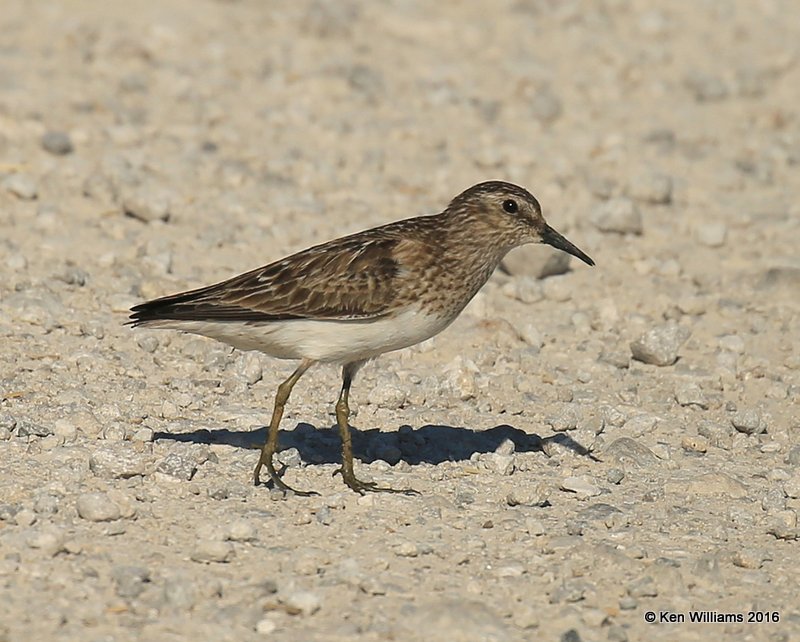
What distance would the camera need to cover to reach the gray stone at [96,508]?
26.2 feet

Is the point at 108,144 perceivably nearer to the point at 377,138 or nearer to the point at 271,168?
the point at 271,168

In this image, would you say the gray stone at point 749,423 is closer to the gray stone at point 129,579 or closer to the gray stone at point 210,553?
the gray stone at point 210,553

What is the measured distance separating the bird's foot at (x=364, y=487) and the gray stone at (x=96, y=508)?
151 cm

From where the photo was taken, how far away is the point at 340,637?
708 cm

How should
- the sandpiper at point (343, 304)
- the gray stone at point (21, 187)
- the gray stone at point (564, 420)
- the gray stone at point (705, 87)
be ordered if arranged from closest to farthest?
1. the sandpiper at point (343, 304)
2. the gray stone at point (564, 420)
3. the gray stone at point (21, 187)
4. the gray stone at point (705, 87)

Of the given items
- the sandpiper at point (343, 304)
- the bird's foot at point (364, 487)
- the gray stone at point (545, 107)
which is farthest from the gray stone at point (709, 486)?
the gray stone at point (545, 107)

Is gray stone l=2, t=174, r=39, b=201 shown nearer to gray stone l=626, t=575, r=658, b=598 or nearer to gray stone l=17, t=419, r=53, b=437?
gray stone l=17, t=419, r=53, b=437

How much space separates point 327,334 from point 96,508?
183 cm

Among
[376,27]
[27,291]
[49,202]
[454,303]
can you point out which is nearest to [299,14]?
[376,27]

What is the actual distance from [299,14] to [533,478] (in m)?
10.1

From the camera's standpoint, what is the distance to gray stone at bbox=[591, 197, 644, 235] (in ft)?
45.0

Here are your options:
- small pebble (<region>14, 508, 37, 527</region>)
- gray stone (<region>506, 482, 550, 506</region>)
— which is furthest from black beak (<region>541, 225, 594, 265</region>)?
small pebble (<region>14, 508, 37, 527</region>)

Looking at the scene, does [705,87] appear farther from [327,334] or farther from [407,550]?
[407,550]

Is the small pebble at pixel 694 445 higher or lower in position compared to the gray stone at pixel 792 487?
higher
